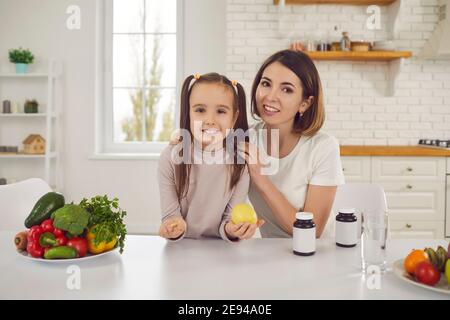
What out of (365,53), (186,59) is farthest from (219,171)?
(186,59)

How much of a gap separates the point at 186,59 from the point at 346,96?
1574 millimetres

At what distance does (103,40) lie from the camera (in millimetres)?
4645

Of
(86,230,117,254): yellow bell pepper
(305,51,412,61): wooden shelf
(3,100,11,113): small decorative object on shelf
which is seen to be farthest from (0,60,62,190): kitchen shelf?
(86,230,117,254): yellow bell pepper

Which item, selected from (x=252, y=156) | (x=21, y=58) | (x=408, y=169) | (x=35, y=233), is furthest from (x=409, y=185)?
(x=21, y=58)

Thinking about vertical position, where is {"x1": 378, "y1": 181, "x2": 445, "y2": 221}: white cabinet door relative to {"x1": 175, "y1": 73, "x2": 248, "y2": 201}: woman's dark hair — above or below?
below

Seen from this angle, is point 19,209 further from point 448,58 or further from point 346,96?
point 448,58

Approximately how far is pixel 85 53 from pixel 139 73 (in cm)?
55

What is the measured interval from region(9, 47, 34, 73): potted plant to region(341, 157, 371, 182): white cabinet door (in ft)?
10.0

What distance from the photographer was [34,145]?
4406 mm

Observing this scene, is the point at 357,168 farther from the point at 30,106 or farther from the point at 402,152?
the point at 30,106

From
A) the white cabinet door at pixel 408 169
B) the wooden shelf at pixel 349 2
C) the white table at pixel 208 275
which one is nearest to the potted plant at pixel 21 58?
the wooden shelf at pixel 349 2

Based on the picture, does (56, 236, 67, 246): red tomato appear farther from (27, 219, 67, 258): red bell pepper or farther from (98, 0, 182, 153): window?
(98, 0, 182, 153): window

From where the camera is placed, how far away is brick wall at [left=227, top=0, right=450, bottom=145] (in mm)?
4246

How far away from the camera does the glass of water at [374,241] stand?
1244 mm
